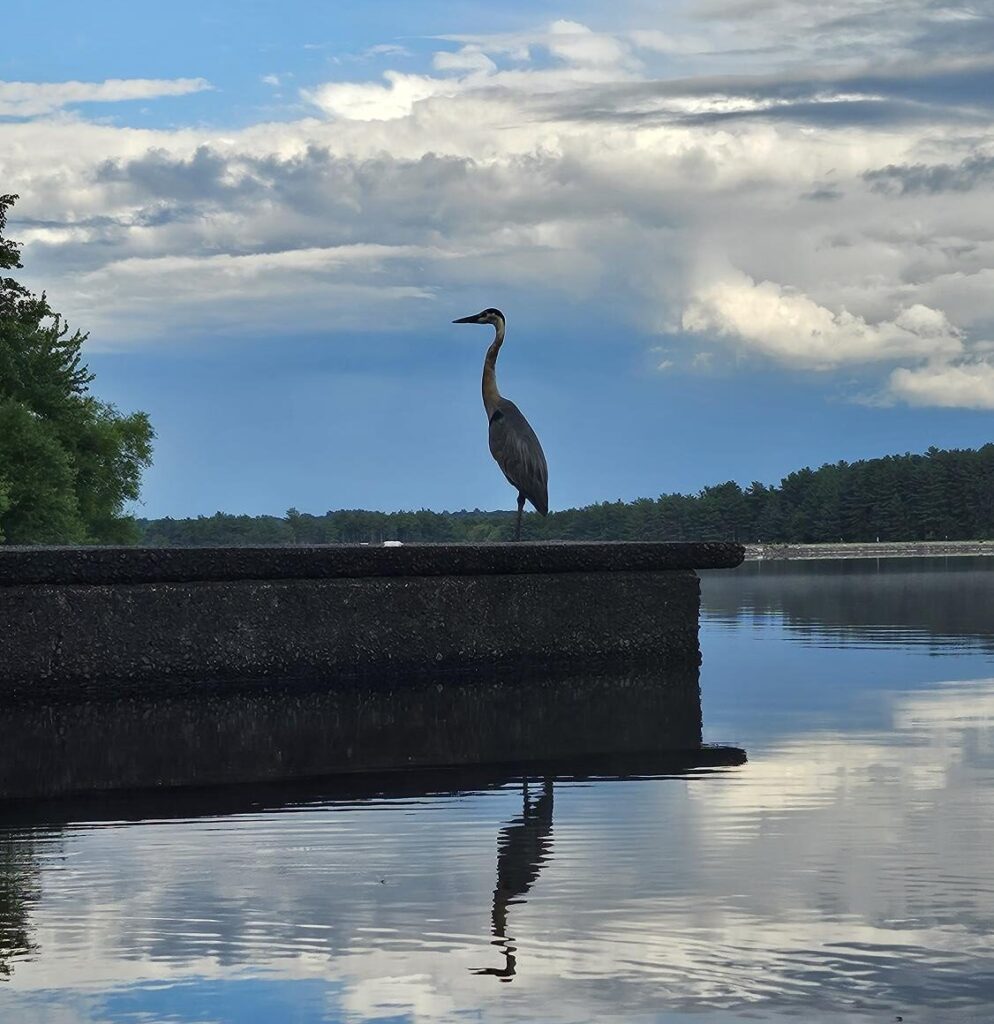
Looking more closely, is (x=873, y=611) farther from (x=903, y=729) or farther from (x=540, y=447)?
(x=903, y=729)

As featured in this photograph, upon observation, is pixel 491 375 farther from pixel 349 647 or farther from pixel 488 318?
pixel 349 647

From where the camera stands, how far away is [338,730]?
10844mm

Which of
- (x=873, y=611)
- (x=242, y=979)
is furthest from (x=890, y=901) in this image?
(x=873, y=611)

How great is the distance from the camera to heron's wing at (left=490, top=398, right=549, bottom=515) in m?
16.9

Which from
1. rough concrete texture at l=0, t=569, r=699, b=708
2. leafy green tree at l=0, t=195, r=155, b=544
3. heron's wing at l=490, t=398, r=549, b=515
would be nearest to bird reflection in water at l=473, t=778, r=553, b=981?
rough concrete texture at l=0, t=569, r=699, b=708

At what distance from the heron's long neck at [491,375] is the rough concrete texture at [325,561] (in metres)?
2.85

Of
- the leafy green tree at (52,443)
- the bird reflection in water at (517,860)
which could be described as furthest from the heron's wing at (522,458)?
the leafy green tree at (52,443)

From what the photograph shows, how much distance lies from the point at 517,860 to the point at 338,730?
15.5ft

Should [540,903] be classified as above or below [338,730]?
above

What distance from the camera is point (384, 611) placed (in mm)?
14094

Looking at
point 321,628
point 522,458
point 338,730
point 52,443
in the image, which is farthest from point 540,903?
point 52,443

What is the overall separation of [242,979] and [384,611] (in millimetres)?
9428

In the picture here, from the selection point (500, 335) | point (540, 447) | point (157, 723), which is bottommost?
point (157, 723)

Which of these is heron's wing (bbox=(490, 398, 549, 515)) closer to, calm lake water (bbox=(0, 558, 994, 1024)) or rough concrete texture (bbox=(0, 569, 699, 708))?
rough concrete texture (bbox=(0, 569, 699, 708))
